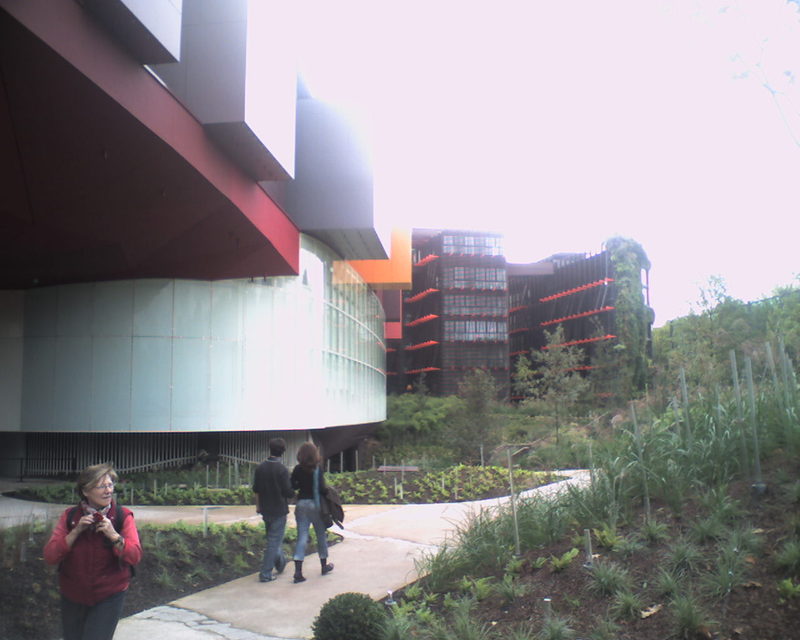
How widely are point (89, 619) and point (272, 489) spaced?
3716 mm

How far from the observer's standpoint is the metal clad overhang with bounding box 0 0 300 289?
9211 mm

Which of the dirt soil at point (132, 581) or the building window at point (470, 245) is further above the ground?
the building window at point (470, 245)

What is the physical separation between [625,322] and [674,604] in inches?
1664

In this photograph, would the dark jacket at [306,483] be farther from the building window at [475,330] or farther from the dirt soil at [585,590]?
the building window at [475,330]

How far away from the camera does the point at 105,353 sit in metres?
20.2

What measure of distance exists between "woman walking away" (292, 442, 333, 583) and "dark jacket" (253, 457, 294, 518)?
125mm

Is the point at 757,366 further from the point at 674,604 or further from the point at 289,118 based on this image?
the point at 289,118

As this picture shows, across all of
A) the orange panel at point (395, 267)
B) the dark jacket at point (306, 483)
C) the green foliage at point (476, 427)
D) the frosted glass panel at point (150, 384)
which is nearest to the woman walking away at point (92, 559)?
the dark jacket at point (306, 483)

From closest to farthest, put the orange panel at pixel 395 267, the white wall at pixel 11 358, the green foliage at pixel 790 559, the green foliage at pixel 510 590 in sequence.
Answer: the green foliage at pixel 790 559
the green foliage at pixel 510 590
the white wall at pixel 11 358
the orange panel at pixel 395 267

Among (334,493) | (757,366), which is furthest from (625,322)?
(334,493)

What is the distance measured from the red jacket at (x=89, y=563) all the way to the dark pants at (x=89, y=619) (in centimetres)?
5

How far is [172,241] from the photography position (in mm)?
17500

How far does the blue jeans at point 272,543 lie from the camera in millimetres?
7602

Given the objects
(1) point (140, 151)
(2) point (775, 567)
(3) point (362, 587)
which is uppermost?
(1) point (140, 151)
